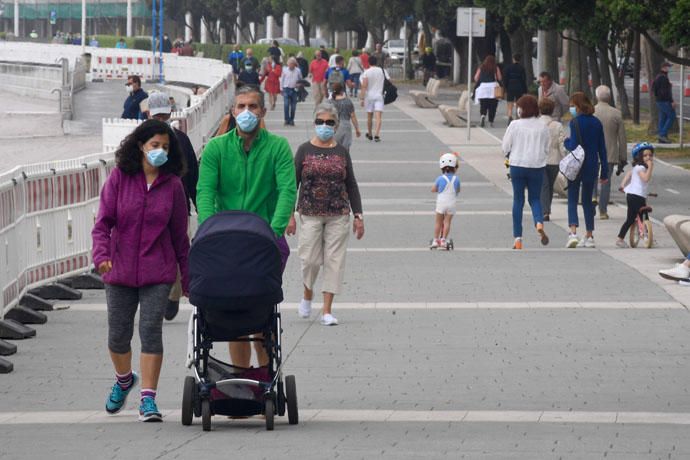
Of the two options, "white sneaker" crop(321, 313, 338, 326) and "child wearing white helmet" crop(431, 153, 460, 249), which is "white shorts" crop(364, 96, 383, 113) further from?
"white sneaker" crop(321, 313, 338, 326)

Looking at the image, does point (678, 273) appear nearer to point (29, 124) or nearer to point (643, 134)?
point (643, 134)

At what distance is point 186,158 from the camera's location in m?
10.8

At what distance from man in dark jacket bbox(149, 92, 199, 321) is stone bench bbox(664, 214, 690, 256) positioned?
5.43 meters

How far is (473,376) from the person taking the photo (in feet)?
32.8

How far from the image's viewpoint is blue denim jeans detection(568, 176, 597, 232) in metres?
17.6

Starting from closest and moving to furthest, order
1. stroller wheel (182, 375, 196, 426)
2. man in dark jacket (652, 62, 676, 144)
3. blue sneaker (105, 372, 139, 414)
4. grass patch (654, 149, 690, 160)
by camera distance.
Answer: stroller wheel (182, 375, 196, 426)
blue sneaker (105, 372, 139, 414)
grass patch (654, 149, 690, 160)
man in dark jacket (652, 62, 676, 144)

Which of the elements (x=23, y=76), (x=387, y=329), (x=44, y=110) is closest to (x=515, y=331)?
(x=387, y=329)

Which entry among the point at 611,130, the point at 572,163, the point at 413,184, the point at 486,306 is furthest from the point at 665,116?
the point at 486,306

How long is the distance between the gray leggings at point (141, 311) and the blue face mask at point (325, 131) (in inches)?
141

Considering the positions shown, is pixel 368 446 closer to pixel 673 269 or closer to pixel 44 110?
pixel 673 269

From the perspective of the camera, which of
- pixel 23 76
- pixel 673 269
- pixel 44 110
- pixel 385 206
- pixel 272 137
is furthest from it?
pixel 23 76

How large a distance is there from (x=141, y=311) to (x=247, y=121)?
3.83 ft

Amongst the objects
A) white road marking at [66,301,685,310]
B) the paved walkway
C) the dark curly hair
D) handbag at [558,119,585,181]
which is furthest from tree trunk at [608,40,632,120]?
the dark curly hair

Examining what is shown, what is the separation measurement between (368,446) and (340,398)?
1.60 meters
